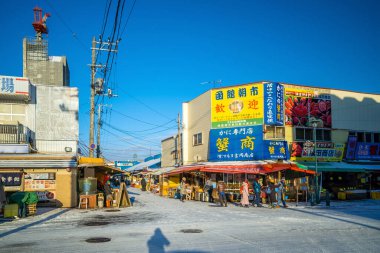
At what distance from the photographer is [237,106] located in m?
29.4

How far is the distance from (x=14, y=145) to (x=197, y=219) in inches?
533

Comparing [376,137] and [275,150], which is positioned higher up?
[376,137]

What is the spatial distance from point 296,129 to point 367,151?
310 inches

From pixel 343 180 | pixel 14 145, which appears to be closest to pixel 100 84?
pixel 14 145

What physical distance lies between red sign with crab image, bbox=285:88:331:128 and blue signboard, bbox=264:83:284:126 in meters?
1.03

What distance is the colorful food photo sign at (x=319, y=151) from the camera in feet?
94.1

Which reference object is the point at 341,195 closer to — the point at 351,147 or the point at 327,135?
the point at 327,135

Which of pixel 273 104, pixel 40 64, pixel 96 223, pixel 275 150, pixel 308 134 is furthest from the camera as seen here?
pixel 40 64

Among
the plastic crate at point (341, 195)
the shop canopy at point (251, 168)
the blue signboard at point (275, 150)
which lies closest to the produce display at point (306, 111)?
the blue signboard at point (275, 150)

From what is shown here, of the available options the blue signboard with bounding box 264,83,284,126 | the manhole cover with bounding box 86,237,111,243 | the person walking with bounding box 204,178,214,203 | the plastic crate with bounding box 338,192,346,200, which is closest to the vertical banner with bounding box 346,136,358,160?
the plastic crate with bounding box 338,192,346,200

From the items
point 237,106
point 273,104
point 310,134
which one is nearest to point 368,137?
point 310,134

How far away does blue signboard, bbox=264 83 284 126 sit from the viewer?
27.7 meters

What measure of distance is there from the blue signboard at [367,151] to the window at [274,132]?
799 cm

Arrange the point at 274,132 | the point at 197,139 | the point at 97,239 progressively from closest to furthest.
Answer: the point at 97,239 → the point at 274,132 → the point at 197,139
